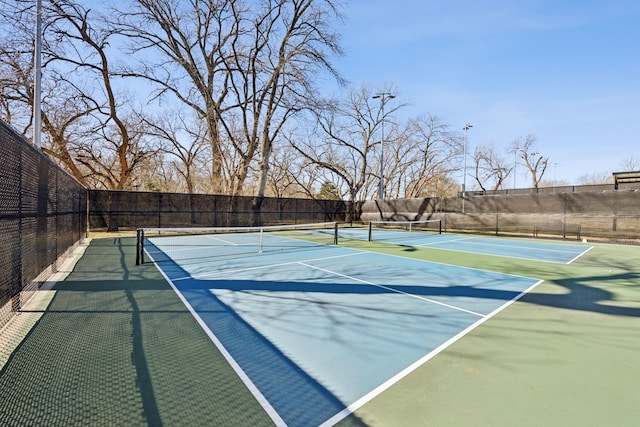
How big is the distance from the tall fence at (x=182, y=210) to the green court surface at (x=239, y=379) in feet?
40.1

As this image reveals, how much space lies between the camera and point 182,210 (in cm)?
1683

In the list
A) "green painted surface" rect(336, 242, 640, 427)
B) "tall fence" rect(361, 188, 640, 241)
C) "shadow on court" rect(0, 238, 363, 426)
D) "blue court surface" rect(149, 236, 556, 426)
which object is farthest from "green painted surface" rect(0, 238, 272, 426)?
"tall fence" rect(361, 188, 640, 241)

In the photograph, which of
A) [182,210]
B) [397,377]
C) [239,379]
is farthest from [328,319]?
[182,210]

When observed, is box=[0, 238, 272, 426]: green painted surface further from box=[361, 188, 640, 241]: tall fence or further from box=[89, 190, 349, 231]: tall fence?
box=[361, 188, 640, 241]: tall fence

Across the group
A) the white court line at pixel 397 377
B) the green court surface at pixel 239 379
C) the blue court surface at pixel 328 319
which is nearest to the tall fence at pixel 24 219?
the green court surface at pixel 239 379

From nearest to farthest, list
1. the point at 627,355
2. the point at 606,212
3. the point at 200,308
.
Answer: the point at 627,355 → the point at 200,308 → the point at 606,212

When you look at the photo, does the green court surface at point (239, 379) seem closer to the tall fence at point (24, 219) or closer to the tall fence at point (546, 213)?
the tall fence at point (24, 219)

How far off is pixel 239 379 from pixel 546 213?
1862 centimetres

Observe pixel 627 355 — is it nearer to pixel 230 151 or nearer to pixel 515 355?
pixel 515 355

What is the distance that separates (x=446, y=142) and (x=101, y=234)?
33803mm

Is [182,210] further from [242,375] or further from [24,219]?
[242,375]

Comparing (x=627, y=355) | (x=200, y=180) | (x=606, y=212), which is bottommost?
(x=627, y=355)

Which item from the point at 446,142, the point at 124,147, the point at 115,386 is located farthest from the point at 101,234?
the point at 446,142

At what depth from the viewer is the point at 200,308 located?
4.36 m
